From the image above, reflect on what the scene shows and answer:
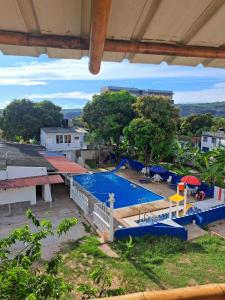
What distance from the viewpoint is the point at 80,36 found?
271 cm

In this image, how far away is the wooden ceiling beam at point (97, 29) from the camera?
1.71 metres

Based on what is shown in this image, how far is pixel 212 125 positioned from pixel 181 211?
35.1 m

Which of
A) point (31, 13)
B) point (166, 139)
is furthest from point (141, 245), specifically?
point (166, 139)

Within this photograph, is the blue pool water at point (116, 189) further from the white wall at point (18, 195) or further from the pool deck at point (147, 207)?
the white wall at point (18, 195)

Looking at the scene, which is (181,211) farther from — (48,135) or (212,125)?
(212,125)

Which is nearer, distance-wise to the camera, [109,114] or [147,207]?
[147,207]

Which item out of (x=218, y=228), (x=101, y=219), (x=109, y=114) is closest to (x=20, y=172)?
(x=101, y=219)

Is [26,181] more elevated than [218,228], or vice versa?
[26,181]

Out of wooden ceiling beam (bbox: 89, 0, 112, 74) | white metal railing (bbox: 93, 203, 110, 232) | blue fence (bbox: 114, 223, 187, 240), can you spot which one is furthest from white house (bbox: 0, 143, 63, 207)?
wooden ceiling beam (bbox: 89, 0, 112, 74)

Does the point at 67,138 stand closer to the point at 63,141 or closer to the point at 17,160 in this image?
the point at 63,141

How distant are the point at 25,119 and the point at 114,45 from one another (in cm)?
3335

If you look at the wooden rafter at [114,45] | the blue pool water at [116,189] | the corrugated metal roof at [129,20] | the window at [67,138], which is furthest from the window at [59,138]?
the wooden rafter at [114,45]

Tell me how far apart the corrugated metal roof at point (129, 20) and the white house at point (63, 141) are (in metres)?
28.1

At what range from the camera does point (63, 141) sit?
31203 millimetres
